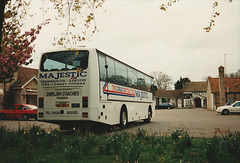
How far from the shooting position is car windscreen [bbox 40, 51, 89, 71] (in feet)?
35.3

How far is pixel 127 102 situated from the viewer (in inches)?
570

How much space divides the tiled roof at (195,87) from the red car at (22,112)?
66.6m

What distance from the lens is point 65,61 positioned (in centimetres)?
1093

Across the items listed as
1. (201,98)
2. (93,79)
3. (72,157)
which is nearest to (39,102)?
(93,79)

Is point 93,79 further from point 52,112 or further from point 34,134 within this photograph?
point 34,134

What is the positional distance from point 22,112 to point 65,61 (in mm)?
16043

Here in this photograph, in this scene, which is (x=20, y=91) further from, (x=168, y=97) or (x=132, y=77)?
(x=168, y=97)

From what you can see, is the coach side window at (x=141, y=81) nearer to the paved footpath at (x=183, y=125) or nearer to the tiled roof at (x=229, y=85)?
the paved footpath at (x=183, y=125)

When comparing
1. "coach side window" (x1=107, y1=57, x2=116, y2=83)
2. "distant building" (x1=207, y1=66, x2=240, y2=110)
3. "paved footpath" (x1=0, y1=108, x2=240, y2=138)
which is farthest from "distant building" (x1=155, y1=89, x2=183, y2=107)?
"coach side window" (x1=107, y1=57, x2=116, y2=83)

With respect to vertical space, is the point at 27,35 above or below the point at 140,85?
above

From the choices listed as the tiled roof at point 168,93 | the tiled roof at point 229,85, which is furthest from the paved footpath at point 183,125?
the tiled roof at point 168,93

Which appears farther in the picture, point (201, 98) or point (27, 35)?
point (201, 98)

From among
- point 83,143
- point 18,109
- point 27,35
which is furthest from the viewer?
point 18,109

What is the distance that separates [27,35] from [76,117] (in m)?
6.49
